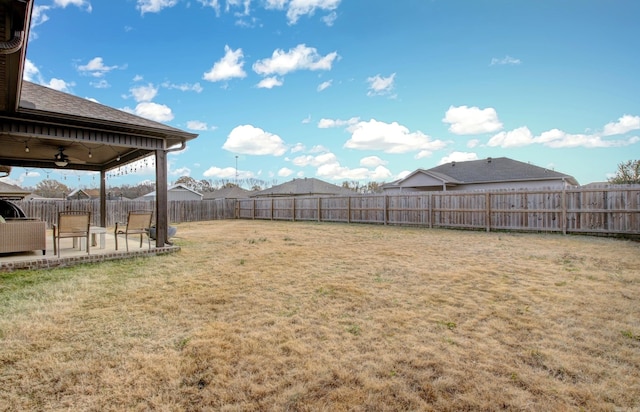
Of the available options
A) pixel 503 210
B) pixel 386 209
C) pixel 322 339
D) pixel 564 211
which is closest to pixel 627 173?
pixel 564 211

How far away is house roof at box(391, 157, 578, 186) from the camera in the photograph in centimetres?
1931

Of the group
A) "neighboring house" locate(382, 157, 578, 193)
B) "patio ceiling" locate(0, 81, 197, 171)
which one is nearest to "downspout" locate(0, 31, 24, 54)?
"patio ceiling" locate(0, 81, 197, 171)

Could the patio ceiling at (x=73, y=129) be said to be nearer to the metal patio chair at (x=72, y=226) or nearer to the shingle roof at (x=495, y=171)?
the metal patio chair at (x=72, y=226)

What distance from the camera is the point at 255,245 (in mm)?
8977

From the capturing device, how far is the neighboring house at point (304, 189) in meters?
32.2

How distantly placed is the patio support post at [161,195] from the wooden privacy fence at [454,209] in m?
11.0

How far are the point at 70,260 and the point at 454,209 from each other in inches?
518

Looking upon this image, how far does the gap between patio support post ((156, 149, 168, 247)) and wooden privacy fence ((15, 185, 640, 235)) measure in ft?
36.1

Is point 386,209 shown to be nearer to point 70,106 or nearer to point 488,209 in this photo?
point 488,209

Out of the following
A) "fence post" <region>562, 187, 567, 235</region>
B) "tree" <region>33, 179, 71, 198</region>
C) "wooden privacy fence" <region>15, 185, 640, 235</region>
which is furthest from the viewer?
"tree" <region>33, 179, 71, 198</region>

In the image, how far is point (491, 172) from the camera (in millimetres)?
21281

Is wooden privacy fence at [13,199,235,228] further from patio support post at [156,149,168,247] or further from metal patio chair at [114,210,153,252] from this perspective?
metal patio chair at [114,210,153,252]

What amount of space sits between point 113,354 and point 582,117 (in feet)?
67.2

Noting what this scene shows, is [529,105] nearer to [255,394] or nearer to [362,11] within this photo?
[362,11]
